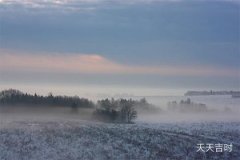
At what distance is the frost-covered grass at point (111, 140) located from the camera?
514cm

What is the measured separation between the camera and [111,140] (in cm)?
530

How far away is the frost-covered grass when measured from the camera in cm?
514

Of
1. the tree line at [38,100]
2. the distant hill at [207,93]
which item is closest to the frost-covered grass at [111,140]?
the tree line at [38,100]

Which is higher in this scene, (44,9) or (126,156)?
(44,9)

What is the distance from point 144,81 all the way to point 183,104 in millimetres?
456

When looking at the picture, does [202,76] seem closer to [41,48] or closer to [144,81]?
[144,81]

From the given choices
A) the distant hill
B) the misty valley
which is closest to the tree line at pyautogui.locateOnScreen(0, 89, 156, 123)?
the misty valley

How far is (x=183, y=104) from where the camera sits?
5488 mm

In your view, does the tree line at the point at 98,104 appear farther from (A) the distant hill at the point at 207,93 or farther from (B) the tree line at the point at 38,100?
(A) the distant hill at the point at 207,93

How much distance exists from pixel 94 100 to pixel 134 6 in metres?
0.96

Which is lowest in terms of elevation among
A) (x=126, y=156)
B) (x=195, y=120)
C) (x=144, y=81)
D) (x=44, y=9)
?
(x=126, y=156)

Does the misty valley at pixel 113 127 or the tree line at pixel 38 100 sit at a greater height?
the tree line at pixel 38 100

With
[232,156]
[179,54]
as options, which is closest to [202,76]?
[179,54]

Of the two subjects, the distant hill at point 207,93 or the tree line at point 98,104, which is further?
the distant hill at point 207,93
